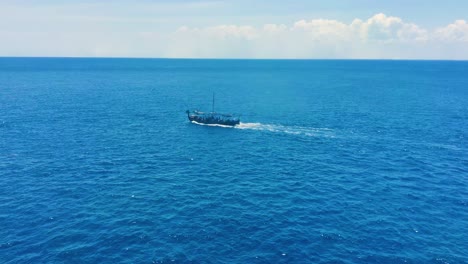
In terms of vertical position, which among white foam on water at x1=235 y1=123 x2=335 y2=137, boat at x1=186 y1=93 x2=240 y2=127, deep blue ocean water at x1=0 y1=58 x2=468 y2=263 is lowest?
deep blue ocean water at x1=0 y1=58 x2=468 y2=263

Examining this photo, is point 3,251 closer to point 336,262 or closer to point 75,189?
point 75,189

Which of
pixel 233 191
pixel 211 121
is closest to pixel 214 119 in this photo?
pixel 211 121

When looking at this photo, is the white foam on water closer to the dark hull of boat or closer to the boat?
the dark hull of boat

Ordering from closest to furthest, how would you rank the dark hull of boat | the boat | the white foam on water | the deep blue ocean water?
the deep blue ocean water
the white foam on water
the dark hull of boat
the boat

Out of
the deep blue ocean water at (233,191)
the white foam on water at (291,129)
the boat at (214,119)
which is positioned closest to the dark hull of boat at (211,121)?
the boat at (214,119)

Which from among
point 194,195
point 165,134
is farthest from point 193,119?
point 194,195

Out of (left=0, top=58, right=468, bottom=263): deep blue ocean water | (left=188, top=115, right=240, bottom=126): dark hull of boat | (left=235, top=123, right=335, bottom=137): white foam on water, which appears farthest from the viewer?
(left=188, top=115, right=240, bottom=126): dark hull of boat

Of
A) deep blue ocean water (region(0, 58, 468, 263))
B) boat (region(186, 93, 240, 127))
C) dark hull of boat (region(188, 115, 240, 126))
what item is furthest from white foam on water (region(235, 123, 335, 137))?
boat (region(186, 93, 240, 127))
